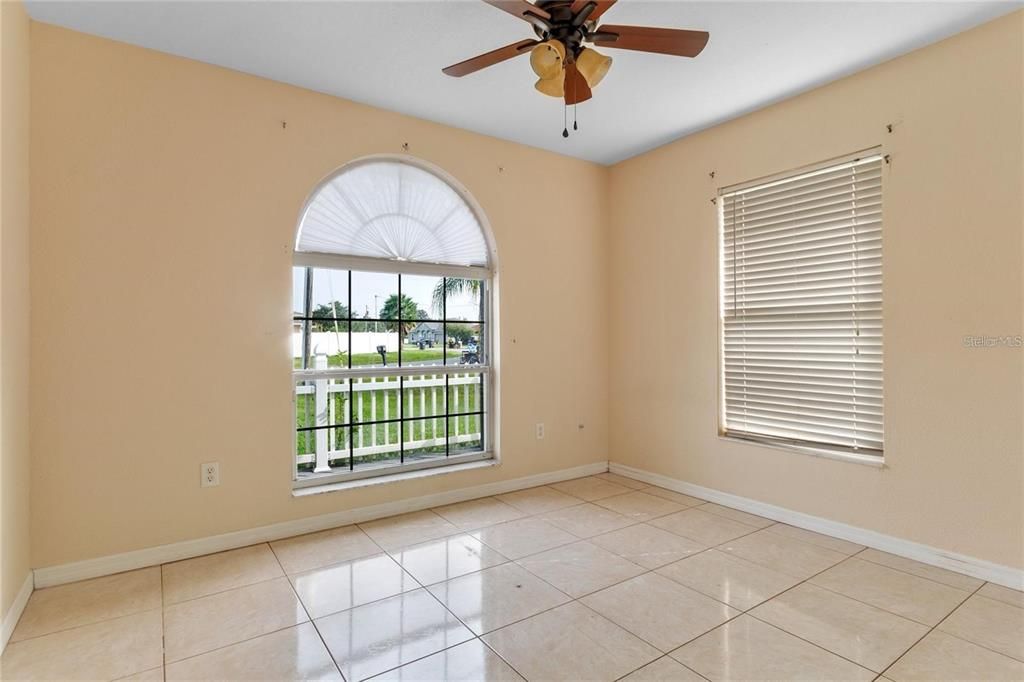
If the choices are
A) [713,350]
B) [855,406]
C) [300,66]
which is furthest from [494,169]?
[855,406]

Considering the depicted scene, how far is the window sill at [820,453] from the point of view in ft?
9.13

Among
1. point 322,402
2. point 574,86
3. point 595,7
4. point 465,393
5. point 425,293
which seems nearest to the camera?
point 595,7

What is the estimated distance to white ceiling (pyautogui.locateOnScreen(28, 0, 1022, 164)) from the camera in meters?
2.28

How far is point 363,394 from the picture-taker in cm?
341

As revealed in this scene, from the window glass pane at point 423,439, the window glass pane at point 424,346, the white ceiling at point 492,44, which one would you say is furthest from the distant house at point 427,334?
the white ceiling at point 492,44

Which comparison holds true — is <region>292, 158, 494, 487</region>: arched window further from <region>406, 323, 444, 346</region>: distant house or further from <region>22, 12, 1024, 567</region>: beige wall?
<region>22, 12, 1024, 567</region>: beige wall

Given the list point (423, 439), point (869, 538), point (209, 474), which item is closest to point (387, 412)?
point (423, 439)

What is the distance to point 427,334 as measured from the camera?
11.9 ft

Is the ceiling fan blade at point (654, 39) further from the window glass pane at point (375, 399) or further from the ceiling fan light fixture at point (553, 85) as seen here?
the window glass pane at point (375, 399)

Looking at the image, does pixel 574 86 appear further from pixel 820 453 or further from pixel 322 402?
pixel 820 453

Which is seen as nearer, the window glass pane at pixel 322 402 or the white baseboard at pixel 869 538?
→ the white baseboard at pixel 869 538

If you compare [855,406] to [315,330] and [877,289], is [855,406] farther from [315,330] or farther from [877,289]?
[315,330]

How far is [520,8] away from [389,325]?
212cm

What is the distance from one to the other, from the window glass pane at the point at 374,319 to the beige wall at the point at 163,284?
46cm
